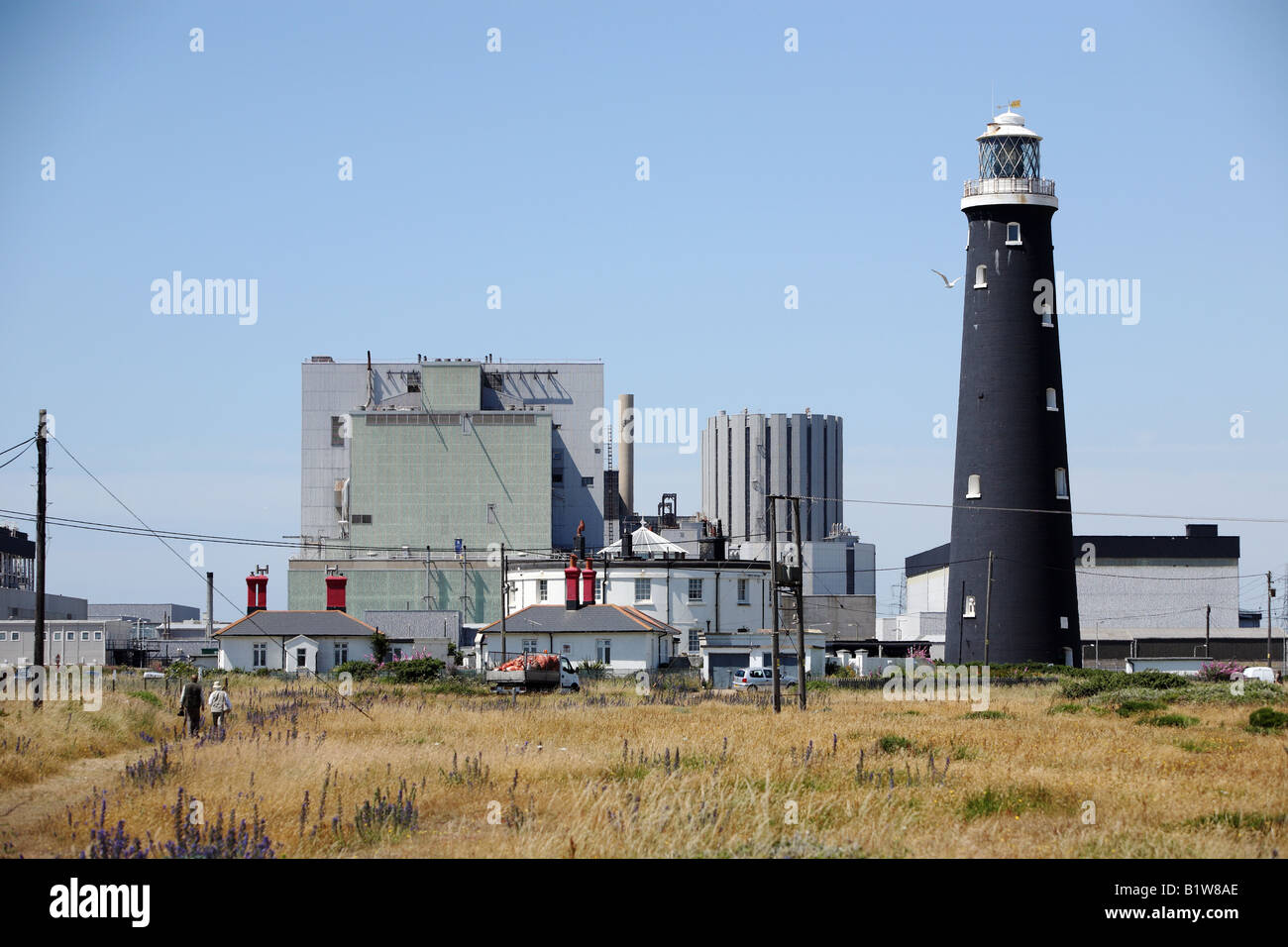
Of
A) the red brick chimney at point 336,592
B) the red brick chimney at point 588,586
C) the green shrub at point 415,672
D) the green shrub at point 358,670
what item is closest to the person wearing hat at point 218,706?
the green shrub at point 415,672

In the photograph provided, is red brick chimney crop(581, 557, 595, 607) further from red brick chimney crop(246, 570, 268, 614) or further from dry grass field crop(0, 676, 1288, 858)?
dry grass field crop(0, 676, 1288, 858)

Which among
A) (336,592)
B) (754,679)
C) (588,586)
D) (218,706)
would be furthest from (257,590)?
(218,706)

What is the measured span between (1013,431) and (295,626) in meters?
35.9

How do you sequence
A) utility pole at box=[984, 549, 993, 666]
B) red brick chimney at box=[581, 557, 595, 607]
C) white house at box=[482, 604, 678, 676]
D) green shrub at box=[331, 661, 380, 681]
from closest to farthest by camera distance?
utility pole at box=[984, 549, 993, 666], green shrub at box=[331, 661, 380, 681], white house at box=[482, 604, 678, 676], red brick chimney at box=[581, 557, 595, 607]

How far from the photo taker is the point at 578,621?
6812 centimetres

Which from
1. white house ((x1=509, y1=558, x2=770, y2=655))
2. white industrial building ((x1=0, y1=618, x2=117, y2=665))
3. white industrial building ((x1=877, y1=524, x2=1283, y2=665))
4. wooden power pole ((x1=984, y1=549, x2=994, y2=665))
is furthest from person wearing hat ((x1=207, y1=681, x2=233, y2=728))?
white industrial building ((x1=877, y1=524, x2=1283, y2=665))

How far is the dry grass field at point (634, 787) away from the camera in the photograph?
13.9 meters

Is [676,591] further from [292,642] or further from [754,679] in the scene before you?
[292,642]

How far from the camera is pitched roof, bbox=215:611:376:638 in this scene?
229ft

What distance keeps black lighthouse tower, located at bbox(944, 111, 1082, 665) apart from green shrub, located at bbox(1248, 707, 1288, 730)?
28248mm

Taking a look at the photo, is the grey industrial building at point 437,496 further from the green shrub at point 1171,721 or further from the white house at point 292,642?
the green shrub at point 1171,721

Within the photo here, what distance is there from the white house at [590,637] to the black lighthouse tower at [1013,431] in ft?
51.5
